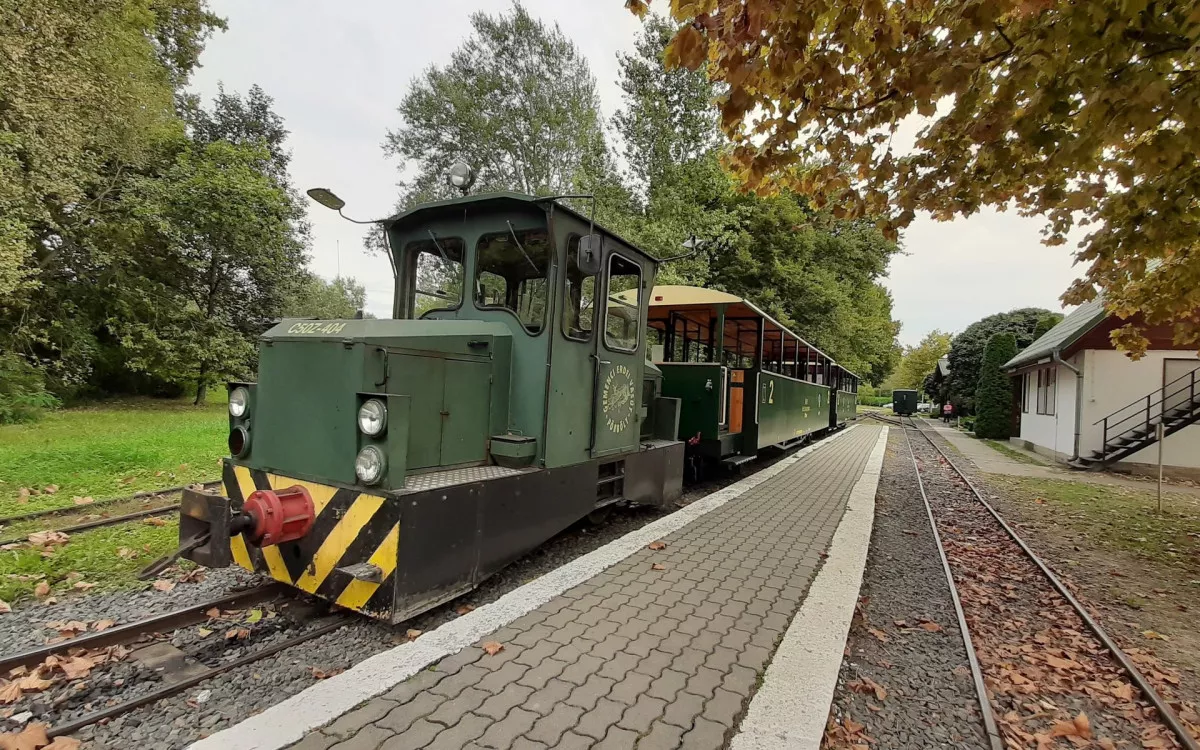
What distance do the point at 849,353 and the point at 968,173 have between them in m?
21.1

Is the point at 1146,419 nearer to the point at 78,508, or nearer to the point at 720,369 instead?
A: the point at 720,369

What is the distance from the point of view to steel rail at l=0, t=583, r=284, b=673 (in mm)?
2645

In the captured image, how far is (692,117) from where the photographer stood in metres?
17.3

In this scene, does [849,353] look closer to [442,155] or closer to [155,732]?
[442,155]

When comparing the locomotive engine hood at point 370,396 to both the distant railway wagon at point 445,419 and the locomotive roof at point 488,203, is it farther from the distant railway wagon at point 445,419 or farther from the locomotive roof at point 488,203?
the locomotive roof at point 488,203

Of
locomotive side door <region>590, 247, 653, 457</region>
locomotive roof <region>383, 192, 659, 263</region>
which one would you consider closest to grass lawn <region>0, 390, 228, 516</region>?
locomotive roof <region>383, 192, 659, 263</region>

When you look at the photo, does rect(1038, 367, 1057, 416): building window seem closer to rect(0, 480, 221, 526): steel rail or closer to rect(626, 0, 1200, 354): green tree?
rect(626, 0, 1200, 354): green tree

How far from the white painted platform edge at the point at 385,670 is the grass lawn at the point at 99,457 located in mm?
5085

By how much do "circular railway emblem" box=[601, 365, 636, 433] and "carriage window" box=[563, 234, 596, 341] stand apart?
0.57 meters

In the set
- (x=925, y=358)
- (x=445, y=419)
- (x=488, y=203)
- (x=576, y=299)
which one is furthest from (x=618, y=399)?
(x=925, y=358)

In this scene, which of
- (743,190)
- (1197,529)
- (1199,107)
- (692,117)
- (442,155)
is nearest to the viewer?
(1199,107)

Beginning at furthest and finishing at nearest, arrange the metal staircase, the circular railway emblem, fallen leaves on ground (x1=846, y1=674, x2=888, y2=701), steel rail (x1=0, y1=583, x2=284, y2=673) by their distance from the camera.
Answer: the metal staircase < the circular railway emblem < fallen leaves on ground (x1=846, y1=674, x2=888, y2=701) < steel rail (x1=0, y1=583, x2=284, y2=673)

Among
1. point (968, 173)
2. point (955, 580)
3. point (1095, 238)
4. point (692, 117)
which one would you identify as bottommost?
point (955, 580)

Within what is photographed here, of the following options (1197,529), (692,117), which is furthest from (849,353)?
(1197,529)
